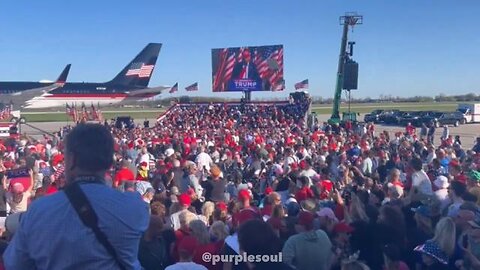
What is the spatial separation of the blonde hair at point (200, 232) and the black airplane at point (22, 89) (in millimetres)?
36341

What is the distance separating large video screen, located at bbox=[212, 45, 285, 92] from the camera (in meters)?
44.7

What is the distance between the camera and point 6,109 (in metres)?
39.2

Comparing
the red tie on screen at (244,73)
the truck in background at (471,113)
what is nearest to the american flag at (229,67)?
the red tie on screen at (244,73)

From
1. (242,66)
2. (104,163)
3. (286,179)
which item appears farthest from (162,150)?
(242,66)

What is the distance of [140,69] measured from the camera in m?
51.8

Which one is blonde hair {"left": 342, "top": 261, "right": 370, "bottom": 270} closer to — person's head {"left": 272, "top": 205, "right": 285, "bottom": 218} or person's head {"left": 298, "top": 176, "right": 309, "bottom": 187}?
person's head {"left": 272, "top": 205, "right": 285, "bottom": 218}

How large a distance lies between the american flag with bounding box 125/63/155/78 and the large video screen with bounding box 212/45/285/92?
846cm

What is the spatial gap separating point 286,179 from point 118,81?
141 feet

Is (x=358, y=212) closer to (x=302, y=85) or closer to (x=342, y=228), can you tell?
(x=342, y=228)

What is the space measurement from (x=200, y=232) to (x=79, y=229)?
329cm

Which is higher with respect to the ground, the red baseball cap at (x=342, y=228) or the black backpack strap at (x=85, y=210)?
the black backpack strap at (x=85, y=210)

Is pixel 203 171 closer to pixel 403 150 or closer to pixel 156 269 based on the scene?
pixel 403 150

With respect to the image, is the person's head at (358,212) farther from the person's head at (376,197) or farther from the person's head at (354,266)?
the person's head at (354,266)

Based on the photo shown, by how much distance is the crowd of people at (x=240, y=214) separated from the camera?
2.30 m
